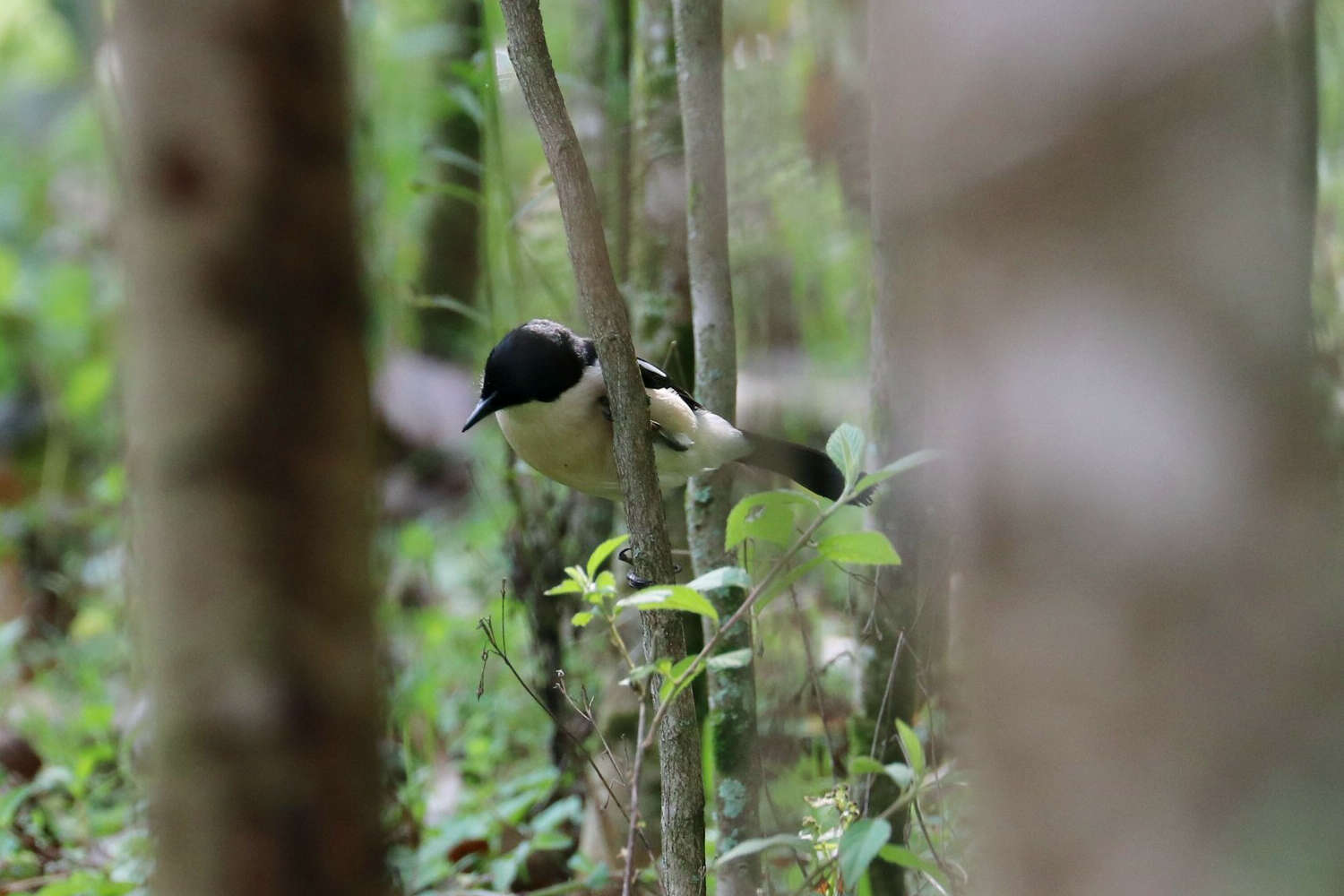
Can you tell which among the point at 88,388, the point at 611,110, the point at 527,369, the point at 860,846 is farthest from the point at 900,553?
the point at 88,388

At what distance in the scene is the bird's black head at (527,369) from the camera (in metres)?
3.57

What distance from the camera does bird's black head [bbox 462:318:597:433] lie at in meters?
3.57

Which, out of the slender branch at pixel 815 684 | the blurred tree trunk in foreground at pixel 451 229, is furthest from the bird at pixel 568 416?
the blurred tree trunk in foreground at pixel 451 229

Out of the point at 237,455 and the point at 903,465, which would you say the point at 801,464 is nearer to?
the point at 903,465

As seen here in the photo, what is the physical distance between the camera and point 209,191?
95 cm

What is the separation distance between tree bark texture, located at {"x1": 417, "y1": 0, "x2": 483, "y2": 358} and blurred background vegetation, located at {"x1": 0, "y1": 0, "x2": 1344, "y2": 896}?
0.08 ft

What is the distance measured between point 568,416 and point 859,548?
6.08 ft

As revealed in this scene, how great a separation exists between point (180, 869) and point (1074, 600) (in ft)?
2.57

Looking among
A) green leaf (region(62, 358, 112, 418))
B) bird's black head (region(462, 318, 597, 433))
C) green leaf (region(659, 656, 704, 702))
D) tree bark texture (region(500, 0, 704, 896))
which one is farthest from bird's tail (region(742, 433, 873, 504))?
green leaf (region(62, 358, 112, 418))

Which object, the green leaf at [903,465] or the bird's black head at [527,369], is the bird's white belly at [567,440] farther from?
the green leaf at [903,465]

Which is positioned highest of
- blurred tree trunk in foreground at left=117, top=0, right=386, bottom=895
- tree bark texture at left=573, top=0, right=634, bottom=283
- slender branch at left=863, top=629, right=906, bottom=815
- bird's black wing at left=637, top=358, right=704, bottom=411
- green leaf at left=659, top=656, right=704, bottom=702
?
tree bark texture at left=573, top=0, right=634, bottom=283

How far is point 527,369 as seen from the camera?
140 inches

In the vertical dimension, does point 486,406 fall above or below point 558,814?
above

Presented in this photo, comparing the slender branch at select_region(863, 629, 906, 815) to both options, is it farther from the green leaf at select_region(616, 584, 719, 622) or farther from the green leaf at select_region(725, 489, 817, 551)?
the green leaf at select_region(616, 584, 719, 622)
